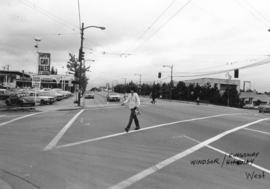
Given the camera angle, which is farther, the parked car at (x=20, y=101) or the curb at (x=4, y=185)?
the parked car at (x=20, y=101)

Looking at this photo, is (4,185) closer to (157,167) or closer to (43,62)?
(157,167)

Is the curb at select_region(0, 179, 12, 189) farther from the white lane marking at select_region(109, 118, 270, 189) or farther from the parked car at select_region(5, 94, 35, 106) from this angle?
the parked car at select_region(5, 94, 35, 106)

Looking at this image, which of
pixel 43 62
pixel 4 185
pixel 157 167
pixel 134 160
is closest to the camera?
pixel 4 185

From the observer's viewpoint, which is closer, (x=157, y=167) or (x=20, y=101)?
(x=157, y=167)

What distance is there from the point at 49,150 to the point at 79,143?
129cm

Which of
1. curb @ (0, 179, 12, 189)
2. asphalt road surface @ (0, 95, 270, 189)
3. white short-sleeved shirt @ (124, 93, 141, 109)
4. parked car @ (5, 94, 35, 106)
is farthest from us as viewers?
parked car @ (5, 94, 35, 106)

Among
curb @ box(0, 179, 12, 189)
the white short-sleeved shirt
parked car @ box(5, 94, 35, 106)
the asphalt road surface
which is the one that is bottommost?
curb @ box(0, 179, 12, 189)

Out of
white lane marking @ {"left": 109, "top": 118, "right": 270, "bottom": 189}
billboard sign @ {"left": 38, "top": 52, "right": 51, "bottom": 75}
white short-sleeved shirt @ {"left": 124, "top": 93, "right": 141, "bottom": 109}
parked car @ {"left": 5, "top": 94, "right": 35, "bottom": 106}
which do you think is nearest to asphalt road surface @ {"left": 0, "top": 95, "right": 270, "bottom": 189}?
white lane marking @ {"left": 109, "top": 118, "right": 270, "bottom": 189}

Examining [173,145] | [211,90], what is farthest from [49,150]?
A: [211,90]

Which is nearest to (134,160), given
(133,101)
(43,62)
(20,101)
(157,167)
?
(157,167)

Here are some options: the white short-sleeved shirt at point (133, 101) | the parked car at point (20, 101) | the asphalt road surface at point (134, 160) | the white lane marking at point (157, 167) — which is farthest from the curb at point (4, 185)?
the parked car at point (20, 101)

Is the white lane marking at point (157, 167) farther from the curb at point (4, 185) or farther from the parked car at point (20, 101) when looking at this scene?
the parked car at point (20, 101)

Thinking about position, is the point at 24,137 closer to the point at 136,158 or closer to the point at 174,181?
the point at 136,158

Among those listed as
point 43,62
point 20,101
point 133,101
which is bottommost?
point 20,101
